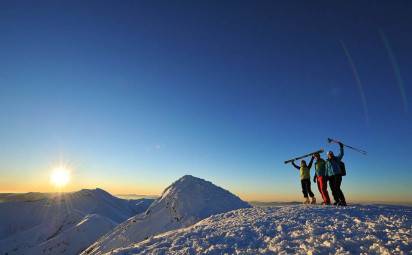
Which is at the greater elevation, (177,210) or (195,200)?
(195,200)

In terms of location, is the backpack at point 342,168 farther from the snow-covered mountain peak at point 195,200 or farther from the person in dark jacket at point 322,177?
the snow-covered mountain peak at point 195,200

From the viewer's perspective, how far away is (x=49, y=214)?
3871 inches

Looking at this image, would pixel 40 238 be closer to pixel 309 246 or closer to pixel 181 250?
pixel 181 250

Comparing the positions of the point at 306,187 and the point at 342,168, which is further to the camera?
the point at 306,187

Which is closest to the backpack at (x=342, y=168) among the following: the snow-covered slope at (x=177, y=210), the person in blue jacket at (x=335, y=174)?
the person in blue jacket at (x=335, y=174)

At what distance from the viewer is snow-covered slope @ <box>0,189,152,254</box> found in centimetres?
5347

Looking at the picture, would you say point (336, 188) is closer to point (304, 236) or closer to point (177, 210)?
point (304, 236)

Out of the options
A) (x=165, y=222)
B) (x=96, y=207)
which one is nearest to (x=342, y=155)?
(x=165, y=222)

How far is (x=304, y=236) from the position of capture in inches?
427

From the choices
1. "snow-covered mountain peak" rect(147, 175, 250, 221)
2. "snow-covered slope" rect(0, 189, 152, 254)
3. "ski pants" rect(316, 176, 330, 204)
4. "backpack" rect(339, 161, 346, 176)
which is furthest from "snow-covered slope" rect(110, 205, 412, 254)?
"snow-covered slope" rect(0, 189, 152, 254)

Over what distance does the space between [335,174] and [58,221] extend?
81046 millimetres

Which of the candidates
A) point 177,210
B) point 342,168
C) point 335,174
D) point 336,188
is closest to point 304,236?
point 335,174

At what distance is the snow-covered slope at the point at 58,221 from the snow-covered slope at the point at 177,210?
2945 cm

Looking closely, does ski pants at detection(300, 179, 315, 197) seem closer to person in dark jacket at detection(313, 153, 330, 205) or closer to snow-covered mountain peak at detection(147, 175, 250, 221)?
person in dark jacket at detection(313, 153, 330, 205)
